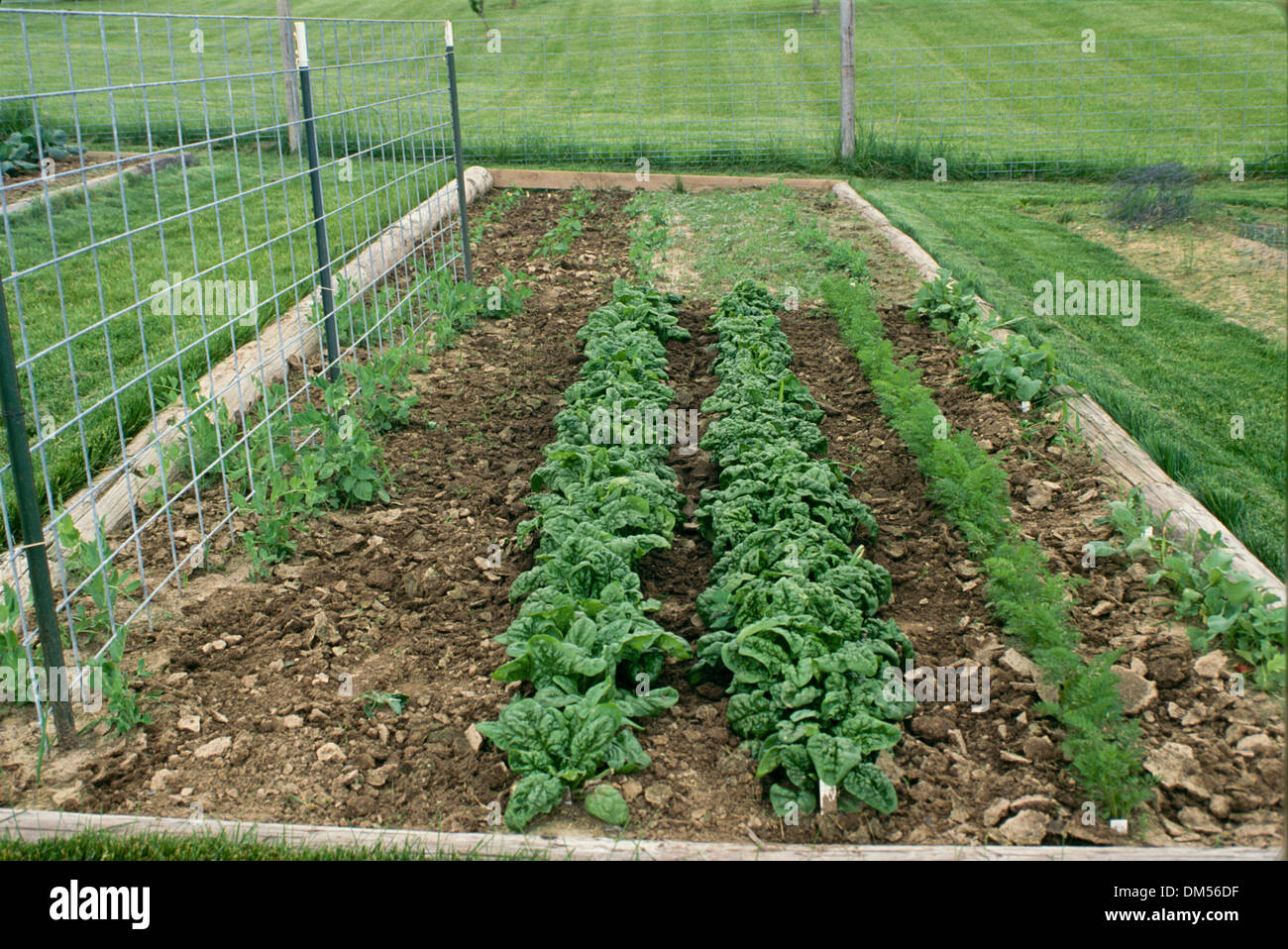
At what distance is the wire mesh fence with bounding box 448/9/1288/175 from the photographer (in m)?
11.0

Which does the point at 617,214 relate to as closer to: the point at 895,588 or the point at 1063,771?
the point at 895,588

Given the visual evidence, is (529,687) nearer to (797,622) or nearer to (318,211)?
(797,622)

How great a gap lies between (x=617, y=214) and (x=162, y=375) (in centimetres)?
505

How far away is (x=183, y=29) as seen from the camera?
20.3 metres

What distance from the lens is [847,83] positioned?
10.9 m

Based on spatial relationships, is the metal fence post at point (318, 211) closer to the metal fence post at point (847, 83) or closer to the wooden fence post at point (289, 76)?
the wooden fence post at point (289, 76)

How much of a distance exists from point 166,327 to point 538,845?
4.74m

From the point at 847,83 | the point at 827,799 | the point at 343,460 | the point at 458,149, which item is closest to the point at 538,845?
the point at 827,799

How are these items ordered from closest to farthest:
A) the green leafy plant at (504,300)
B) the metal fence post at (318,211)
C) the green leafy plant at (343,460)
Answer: the green leafy plant at (343,460) → the metal fence post at (318,211) → the green leafy plant at (504,300)

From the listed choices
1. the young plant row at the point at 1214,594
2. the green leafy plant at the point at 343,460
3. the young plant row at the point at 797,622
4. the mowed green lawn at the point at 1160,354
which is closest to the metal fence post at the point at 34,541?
the green leafy plant at the point at 343,460

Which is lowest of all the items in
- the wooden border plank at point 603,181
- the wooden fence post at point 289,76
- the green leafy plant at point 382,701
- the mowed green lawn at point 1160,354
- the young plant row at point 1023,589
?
the green leafy plant at point 382,701

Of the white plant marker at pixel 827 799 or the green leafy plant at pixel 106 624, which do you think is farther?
the green leafy plant at pixel 106 624

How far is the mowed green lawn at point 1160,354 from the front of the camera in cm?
434

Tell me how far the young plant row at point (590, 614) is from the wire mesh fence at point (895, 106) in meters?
6.45
